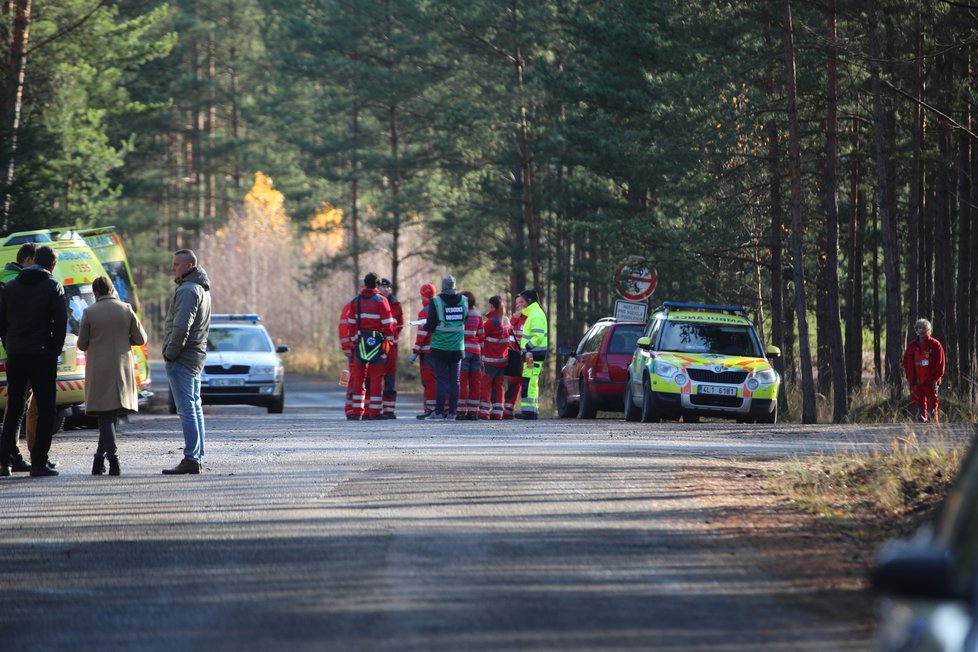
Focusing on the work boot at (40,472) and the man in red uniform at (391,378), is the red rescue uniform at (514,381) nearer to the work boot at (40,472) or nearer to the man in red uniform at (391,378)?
the man in red uniform at (391,378)

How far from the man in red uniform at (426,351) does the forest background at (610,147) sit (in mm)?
7208

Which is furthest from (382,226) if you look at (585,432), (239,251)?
(585,432)

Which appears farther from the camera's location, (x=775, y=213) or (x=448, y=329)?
(x=775, y=213)

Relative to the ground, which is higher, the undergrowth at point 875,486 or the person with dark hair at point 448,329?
the person with dark hair at point 448,329

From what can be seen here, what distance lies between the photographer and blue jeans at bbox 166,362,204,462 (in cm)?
1453

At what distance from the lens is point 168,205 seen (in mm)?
82312

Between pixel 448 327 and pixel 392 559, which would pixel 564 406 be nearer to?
pixel 448 327

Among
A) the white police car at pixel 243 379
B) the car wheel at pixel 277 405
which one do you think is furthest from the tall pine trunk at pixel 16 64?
the car wheel at pixel 277 405

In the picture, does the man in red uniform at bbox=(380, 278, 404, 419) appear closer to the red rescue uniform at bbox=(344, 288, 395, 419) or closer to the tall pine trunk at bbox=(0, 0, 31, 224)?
the red rescue uniform at bbox=(344, 288, 395, 419)

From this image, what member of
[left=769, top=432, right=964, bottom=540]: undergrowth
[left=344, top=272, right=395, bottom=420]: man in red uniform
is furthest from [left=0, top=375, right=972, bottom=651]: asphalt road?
[left=344, top=272, right=395, bottom=420]: man in red uniform

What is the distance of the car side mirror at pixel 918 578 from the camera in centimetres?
361

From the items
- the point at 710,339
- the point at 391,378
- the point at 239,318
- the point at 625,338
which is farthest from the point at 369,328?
the point at 239,318

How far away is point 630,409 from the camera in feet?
80.3

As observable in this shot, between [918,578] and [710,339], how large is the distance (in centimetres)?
2075
